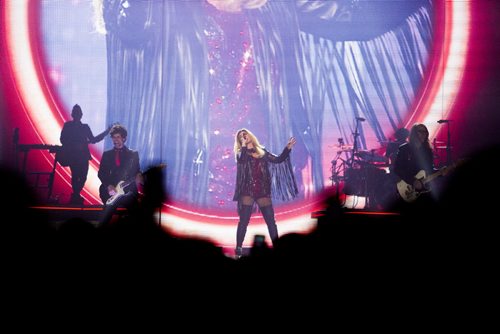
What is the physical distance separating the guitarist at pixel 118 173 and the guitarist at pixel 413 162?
2533 mm

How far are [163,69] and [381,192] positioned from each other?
2463 mm

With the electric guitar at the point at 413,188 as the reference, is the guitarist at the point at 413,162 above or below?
above

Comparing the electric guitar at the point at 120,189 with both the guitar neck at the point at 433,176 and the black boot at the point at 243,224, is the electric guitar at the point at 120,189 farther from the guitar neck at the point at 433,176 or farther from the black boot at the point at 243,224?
the guitar neck at the point at 433,176

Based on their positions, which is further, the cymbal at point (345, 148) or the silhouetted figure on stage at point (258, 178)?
the cymbal at point (345, 148)

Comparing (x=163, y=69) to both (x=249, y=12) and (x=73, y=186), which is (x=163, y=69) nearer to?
(x=249, y=12)

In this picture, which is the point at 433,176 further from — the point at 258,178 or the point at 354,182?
the point at 258,178

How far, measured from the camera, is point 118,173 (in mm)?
5570

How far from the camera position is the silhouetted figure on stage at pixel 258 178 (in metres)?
5.37

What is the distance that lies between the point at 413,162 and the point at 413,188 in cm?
25

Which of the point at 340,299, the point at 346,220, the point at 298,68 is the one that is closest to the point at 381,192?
the point at 346,220

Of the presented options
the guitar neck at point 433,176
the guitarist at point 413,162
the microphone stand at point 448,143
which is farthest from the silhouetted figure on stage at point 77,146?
the microphone stand at point 448,143

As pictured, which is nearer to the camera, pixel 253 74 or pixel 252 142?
pixel 252 142

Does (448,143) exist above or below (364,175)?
above

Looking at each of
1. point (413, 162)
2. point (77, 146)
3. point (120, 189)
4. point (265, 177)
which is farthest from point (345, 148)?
point (77, 146)
